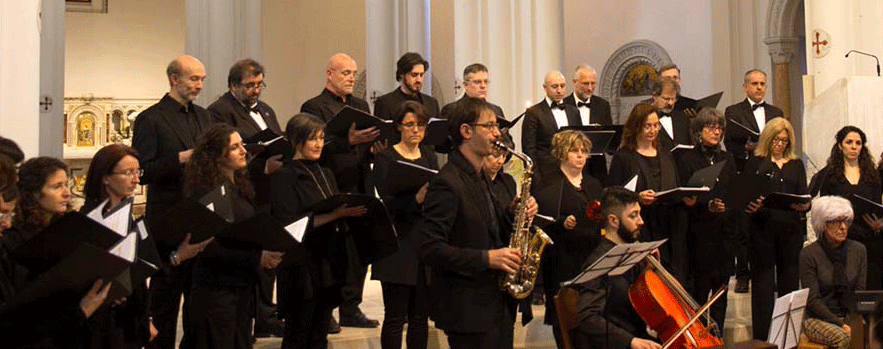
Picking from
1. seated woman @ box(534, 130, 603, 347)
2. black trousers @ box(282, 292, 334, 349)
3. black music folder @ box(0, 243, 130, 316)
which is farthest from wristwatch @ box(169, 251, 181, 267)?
seated woman @ box(534, 130, 603, 347)

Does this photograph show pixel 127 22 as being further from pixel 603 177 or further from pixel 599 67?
pixel 603 177

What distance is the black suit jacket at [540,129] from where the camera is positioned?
313 inches

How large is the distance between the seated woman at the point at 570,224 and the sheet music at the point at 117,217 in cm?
298

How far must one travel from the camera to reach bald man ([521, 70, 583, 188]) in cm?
795

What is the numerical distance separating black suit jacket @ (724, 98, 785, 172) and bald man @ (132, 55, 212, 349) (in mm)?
4043

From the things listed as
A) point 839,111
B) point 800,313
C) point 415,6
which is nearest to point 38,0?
point 800,313

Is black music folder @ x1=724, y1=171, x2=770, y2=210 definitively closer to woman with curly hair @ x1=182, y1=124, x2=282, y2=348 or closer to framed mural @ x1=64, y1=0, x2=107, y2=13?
woman with curly hair @ x1=182, y1=124, x2=282, y2=348

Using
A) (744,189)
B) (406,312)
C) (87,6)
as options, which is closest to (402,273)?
(406,312)

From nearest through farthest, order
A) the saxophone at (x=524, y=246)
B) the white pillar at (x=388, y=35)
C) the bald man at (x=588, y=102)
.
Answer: the saxophone at (x=524, y=246)
the bald man at (x=588, y=102)
the white pillar at (x=388, y=35)

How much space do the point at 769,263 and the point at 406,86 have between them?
2.64 m

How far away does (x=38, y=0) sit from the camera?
5.96 m

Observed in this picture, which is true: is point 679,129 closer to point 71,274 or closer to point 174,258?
point 174,258

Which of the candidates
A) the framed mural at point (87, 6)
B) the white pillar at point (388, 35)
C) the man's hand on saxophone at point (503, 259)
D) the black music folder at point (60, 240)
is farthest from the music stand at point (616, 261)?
the framed mural at point (87, 6)

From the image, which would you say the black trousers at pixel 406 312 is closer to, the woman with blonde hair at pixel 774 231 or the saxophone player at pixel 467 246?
the saxophone player at pixel 467 246
